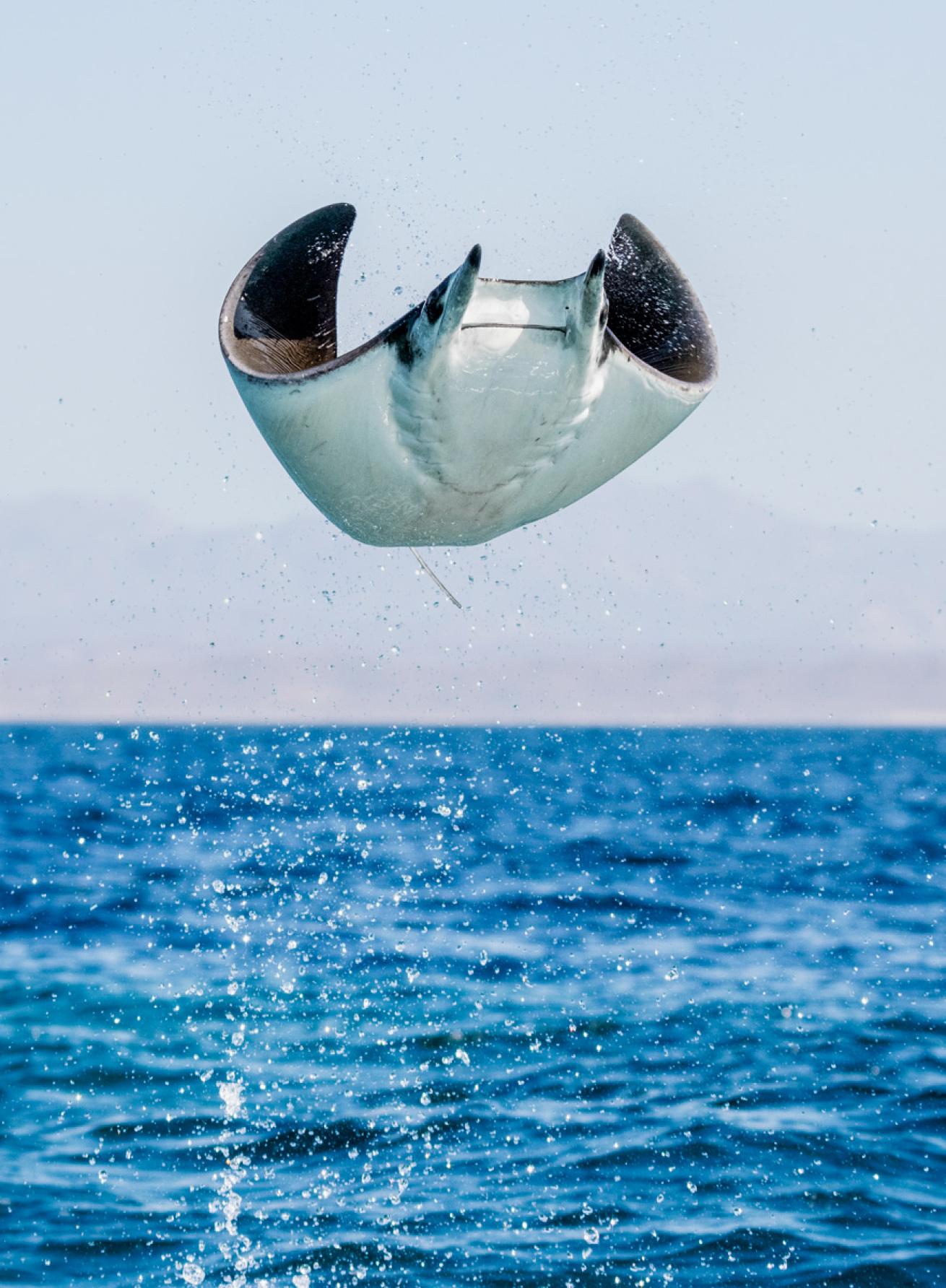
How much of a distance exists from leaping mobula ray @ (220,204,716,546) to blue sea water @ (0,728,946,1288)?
4570 mm

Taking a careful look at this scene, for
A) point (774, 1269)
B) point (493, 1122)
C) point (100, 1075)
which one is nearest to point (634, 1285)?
point (774, 1269)

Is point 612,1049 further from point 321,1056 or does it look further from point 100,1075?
point 100,1075

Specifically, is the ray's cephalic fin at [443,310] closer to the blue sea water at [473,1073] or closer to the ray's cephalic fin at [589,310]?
the ray's cephalic fin at [589,310]

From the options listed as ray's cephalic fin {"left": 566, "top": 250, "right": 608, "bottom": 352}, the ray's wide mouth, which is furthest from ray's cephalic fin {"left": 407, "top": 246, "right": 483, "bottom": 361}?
the ray's wide mouth

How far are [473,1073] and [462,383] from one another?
7765mm

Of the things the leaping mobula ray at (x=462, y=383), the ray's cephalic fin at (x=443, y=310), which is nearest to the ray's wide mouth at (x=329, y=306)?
the leaping mobula ray at (x=462, y=383)

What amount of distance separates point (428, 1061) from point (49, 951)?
5915 millimetres

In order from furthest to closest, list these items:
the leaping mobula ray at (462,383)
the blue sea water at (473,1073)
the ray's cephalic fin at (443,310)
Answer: the blue sea water at (473,1073)
the leaping mobula ray at (462,383)
the ray's cephalic fin at (443,310)

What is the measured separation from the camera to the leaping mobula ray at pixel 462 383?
3.76 meters

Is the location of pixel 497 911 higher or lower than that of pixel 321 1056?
higher

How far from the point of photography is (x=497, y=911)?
59.7ft

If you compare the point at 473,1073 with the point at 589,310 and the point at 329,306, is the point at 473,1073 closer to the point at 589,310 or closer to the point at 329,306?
the point at 329,306

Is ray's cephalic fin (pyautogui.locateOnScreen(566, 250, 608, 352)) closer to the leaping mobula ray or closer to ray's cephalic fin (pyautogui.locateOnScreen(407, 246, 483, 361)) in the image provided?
the leaping mobula ray

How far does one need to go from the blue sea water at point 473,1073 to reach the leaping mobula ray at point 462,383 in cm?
457
